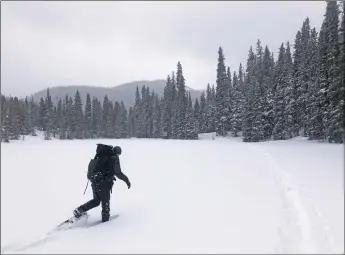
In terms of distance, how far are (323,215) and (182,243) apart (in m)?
3.51

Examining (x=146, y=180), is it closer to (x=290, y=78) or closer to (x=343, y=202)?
(x=343, y=202)

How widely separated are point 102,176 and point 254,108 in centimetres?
5885

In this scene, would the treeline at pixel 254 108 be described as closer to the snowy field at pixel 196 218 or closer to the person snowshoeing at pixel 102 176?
the snowy field at pixel 196 218

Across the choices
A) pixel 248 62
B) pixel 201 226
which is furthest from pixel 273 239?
pixel 248 62

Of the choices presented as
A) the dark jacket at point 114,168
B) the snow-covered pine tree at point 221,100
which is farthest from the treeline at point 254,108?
the dark jacket at point 114,168

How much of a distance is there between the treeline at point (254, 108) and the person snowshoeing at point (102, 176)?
93.6 feet

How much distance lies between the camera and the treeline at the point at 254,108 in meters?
37.0

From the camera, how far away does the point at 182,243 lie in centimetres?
577

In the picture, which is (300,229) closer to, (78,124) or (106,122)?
(78,124)

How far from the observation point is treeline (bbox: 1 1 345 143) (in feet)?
121

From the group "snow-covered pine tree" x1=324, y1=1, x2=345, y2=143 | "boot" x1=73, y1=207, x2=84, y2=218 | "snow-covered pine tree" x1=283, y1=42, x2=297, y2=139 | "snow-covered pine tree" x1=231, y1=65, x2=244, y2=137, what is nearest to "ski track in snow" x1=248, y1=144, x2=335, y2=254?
"boot" x1=73, y1=207, x2=84, y2=218

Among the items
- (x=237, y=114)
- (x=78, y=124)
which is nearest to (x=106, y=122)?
(x=78, y=124)

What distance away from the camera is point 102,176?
7.61m

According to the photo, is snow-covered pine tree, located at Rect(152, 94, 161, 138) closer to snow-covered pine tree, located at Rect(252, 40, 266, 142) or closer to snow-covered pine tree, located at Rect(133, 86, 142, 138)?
snow-covered pine tree, located at Rect(133, 86, 142, 138)
